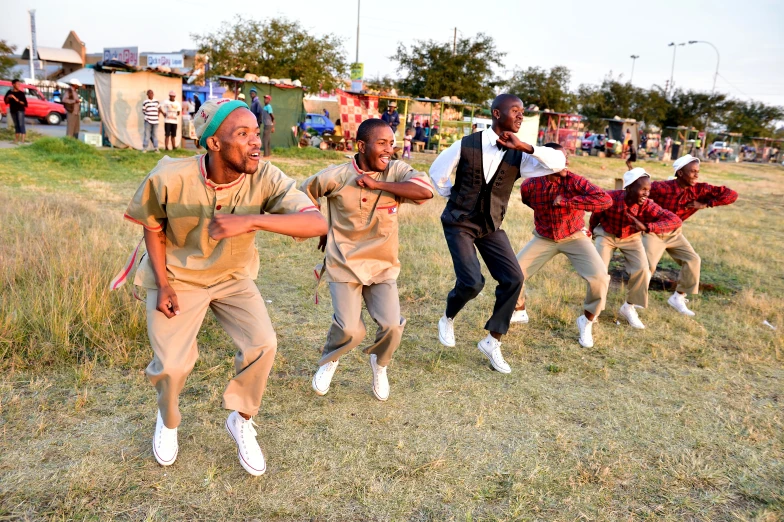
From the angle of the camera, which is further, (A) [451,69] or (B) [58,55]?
(B) [58,55]

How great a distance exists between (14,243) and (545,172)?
5395mm

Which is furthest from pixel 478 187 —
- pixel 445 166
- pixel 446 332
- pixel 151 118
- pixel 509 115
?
pixel 151 118

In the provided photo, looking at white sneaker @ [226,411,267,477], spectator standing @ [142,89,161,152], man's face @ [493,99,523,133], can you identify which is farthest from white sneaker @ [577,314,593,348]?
spectator standing @ [142,89,161,152]

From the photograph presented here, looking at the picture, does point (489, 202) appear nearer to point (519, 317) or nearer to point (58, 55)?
point (519, 317)

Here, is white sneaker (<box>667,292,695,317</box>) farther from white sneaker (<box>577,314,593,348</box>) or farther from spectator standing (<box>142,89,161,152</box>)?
spectator standing (<box>142,89,161,152</box>)

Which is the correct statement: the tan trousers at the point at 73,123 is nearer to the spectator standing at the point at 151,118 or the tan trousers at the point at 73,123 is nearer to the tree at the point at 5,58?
the spectator standing at the point at 151,118

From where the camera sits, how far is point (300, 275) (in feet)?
→ 22.6

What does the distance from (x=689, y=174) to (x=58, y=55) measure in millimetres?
71837

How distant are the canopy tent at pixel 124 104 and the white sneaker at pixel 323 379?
15195mm

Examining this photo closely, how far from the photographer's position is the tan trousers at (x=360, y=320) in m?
3.82

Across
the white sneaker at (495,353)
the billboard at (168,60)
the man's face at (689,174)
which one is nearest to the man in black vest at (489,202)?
the white sneaker at (495,353)

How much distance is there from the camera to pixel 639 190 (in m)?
5.83

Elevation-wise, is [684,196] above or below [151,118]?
below

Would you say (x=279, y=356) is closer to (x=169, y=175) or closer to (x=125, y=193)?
(x=169, y=175)
